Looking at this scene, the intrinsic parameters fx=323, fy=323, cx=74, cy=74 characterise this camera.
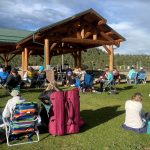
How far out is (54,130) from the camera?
6.82 m

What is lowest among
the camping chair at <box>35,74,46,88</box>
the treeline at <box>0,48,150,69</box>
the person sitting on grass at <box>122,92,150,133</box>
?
the person sitting on grass at <box>122,92,150,133</box>

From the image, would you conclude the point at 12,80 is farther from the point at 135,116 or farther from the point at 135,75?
the point at 135,75

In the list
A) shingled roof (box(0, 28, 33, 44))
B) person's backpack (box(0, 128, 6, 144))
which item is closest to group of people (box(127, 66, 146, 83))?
shingled roof (box(0, 28, 33, 44))

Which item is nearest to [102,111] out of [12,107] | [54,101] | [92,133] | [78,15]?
[92,133]

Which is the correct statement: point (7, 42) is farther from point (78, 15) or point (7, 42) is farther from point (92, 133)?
point (92, 133)

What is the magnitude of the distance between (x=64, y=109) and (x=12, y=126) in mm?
1150

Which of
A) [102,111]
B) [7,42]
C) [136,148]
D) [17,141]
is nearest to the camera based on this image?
[136,148]

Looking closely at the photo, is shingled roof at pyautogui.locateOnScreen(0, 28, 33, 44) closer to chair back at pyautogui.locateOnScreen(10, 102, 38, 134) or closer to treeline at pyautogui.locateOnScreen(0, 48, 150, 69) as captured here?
chair back at pyautogui.locateOnScreen(10, 102, 38, 134)

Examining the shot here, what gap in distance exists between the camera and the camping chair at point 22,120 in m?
6.21

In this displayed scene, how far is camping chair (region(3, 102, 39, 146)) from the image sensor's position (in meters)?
6.21

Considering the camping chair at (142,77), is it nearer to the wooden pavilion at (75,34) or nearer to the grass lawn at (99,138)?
the wooden pavilion at (75,34)

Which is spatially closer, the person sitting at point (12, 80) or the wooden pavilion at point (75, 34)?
the person sitting at point (12, 80)

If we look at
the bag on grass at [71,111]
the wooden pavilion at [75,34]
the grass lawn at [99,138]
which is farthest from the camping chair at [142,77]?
the bag on grass at [71,111]

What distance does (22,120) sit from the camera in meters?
6.28
